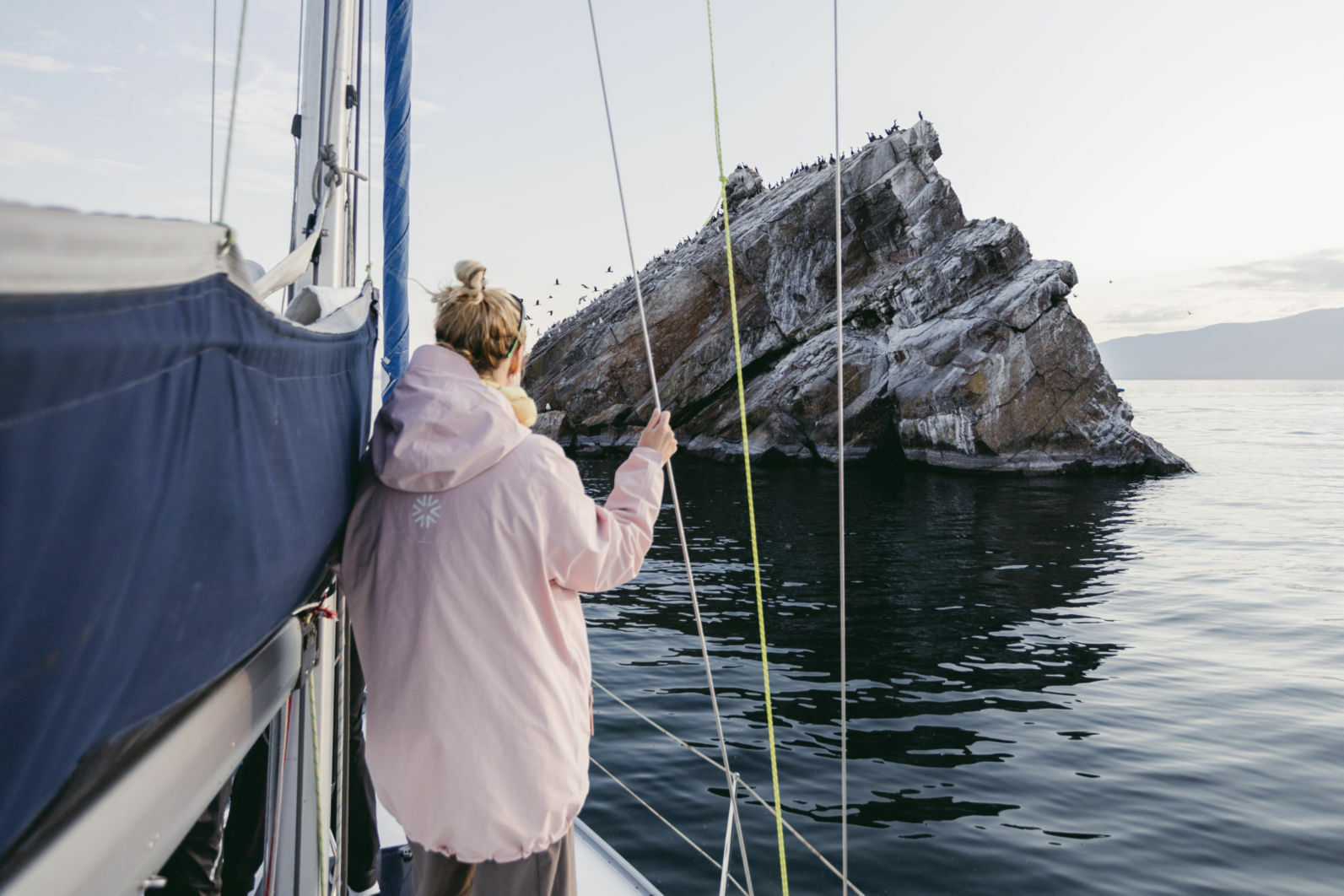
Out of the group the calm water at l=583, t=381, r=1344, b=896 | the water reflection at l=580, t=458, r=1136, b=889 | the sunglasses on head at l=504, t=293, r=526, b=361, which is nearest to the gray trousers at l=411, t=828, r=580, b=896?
the sunglasses on head at l=504, t=293, r=526, b=361

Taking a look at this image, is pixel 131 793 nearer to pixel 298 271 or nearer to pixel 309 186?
pixel 298 271

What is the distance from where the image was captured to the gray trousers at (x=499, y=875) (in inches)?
68.8

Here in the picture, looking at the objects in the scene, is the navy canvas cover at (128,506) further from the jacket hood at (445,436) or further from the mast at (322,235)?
the mast at (322,235)

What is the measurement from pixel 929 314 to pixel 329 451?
31024 millimetres

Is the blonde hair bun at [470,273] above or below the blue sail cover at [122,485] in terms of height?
above

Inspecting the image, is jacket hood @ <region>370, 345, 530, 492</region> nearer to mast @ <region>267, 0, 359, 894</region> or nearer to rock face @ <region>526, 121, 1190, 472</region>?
mast @ <region>267, 0, 359, 894</region>

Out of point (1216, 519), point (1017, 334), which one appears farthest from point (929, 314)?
point (1216, 519)

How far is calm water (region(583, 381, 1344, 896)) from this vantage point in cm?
530

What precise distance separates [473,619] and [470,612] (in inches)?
0.6

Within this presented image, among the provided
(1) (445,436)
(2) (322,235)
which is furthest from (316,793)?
(2) (322,235)

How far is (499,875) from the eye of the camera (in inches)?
68.7

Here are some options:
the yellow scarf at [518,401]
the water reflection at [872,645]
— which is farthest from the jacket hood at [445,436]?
the water reflection at [872,645]

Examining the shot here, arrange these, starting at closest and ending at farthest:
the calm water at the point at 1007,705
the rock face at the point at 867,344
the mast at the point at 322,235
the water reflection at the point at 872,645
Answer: the mast at the point at 322,235, the calm water at the point at 1007,705, the water reflection at the point at 872,645, the rock face at the point at 867,344

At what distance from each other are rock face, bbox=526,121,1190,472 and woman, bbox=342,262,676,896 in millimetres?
26092
